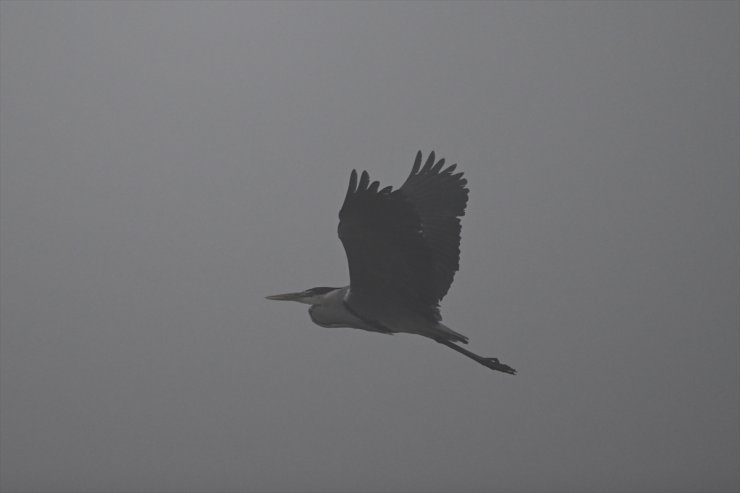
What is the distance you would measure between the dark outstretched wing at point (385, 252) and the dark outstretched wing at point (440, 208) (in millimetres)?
538

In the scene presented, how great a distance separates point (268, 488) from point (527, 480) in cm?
2945

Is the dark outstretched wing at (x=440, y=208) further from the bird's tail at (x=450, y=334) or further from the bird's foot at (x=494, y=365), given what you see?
the bird's foot at (x=494, y=365)

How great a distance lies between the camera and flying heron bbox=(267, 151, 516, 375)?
23.0ft

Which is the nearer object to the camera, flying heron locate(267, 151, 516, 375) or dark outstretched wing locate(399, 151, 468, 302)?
flying heron locate(267, 151, 516, 375)

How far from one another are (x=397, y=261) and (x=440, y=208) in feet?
5.59

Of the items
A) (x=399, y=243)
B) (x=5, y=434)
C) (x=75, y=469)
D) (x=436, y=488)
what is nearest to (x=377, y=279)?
(x=399, y=243)

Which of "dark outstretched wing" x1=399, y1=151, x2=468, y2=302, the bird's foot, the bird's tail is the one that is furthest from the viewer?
"dark outstretched wing" x1=399, y1=151, x2=468, y2=302

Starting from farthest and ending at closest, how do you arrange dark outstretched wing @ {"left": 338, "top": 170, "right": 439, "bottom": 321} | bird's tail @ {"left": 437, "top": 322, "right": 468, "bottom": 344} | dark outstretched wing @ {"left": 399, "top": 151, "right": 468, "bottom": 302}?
dark outstretched wing @ {"left": 399, "top": 151, "right": 468, "bottom": 302} < bird's tail @ {"left": 437, "top": 322, "right": 468, "bottom": 344} < dark outstretched wing @ {"left": 338, "top": 170, "right": 439, "bottom": 321}

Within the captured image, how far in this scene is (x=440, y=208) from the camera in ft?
29.5

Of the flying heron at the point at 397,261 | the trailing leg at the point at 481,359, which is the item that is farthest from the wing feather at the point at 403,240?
the trailing leg at the point at 481,359

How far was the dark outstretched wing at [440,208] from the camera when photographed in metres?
8.55

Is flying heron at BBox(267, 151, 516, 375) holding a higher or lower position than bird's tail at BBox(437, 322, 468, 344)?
higher

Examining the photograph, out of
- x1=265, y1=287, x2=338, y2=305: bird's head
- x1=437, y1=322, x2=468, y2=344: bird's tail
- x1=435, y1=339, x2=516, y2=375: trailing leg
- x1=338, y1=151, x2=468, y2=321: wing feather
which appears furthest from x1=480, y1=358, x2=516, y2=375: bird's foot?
x1=265, y1=287, x2=338, y2=305: bird's head

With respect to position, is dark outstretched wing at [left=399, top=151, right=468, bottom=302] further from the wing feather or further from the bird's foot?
the bird's foot
